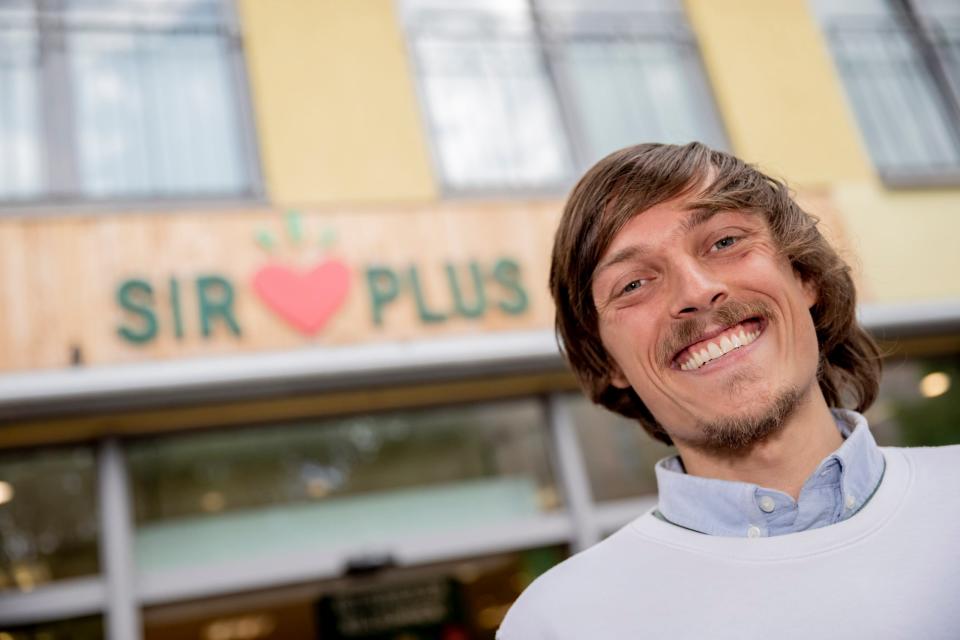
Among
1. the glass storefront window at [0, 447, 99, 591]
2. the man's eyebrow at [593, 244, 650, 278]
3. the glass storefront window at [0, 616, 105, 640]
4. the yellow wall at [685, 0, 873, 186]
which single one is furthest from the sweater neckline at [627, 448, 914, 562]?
the yellow wall at [685, 0, 873, 186]

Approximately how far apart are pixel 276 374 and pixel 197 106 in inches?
78.7

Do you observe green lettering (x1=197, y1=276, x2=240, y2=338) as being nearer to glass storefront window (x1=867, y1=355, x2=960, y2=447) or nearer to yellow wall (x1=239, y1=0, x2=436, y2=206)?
yellow wall (x1=239, y1=0, x2=436, y2=206)

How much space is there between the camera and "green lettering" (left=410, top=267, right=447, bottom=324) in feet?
15.5

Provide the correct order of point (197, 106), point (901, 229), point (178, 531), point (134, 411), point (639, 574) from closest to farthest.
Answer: point (639, 574) < point (134, 411) < point (178, 531) < point (197, 106) < point (901, 229)

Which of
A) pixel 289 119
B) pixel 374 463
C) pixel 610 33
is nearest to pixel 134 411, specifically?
pixel 374 463

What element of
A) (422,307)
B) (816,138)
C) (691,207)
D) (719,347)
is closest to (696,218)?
(691,207)

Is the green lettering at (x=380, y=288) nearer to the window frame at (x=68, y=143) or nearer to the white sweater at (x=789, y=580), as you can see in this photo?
the window frame at (x=68, y=143)

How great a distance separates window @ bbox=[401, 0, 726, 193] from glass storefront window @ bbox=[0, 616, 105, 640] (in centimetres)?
314

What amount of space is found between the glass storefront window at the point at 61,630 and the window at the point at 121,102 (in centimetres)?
224

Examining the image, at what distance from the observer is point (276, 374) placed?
4207 millimetres

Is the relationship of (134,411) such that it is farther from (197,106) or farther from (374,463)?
(197,106)

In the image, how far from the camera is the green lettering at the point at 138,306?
4.25 metres

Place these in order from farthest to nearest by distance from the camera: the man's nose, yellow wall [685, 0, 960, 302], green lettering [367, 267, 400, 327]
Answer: yellow wall [685, 0, 960, 302] < green lettering [367, 267, 400, 327] < the man's nose

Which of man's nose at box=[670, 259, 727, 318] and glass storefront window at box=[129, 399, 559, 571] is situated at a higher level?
glass storefront window at box=[129, 399, 559, 571]
